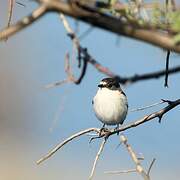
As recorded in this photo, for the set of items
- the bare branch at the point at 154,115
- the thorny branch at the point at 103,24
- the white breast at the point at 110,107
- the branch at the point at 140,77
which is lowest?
the white breast at the point at 110,107

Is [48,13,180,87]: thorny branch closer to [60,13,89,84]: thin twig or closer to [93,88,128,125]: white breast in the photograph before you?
[60,13,89,84]: thin twig

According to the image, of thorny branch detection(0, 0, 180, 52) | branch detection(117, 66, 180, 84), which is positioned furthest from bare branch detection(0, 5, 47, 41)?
branch detection(117, 66, 180, 84)

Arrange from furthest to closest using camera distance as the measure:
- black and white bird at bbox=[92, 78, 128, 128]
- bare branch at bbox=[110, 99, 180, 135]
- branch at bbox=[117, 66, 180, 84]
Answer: black and white bird at bbox=[92, 78, 128, 128] < bare branch at bbox=[110, 99, 180, 135] < branch at bbox=[117, 66, 180, 84]

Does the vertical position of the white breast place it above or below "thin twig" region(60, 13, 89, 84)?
below

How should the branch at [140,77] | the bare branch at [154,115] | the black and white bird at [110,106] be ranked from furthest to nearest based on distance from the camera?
the black and white bird at [110,106]
the bare branch at [154,115]
the branch at [140,77]

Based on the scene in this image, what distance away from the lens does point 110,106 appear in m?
4.26

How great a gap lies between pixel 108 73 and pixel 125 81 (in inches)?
2.5

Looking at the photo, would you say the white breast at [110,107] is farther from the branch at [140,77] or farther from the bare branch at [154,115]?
the branch at [140,77]

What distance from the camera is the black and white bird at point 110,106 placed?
13.9 ft

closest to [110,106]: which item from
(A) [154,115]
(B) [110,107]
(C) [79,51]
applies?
(B) [110,107]

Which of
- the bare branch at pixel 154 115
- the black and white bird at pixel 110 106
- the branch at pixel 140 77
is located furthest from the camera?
the black and white bird at pixel 110 106

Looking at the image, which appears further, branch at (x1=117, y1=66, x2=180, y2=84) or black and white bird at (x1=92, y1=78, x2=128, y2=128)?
black and white bird at (x1=92, y1=78, x2=128, y2=128)

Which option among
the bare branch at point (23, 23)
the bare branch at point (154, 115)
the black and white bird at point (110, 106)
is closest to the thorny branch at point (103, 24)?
the bare branch at point (23, 23)

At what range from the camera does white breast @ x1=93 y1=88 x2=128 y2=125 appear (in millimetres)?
4223
